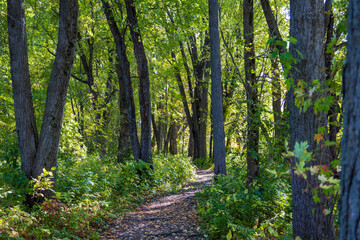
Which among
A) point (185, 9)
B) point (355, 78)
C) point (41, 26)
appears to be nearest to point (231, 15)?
point (185, 9)

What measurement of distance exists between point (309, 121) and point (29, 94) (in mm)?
5418

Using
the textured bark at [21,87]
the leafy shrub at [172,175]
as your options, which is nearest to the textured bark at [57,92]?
the textured bark at [21,87]

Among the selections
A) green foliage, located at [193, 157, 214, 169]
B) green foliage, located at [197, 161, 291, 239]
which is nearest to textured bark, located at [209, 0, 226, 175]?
green foliage, located at [197, 161, 291, 239]

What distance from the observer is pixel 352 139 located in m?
1.36

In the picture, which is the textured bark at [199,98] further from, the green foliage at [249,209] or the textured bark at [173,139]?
the green foliage at [249,209]

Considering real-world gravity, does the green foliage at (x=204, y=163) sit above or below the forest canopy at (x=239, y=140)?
below

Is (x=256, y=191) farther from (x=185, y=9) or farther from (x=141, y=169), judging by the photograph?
(x=185, y=9)

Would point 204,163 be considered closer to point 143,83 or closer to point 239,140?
point 143,83

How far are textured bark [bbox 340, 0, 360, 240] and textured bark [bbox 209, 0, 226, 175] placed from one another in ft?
22.0

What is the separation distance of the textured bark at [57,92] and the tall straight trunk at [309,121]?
177 inches

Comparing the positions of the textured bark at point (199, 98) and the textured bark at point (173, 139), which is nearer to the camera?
the textured bark at point (199, 98)

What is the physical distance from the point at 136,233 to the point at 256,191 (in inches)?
109

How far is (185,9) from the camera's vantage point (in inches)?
416

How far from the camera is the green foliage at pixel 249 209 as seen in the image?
194 inches
